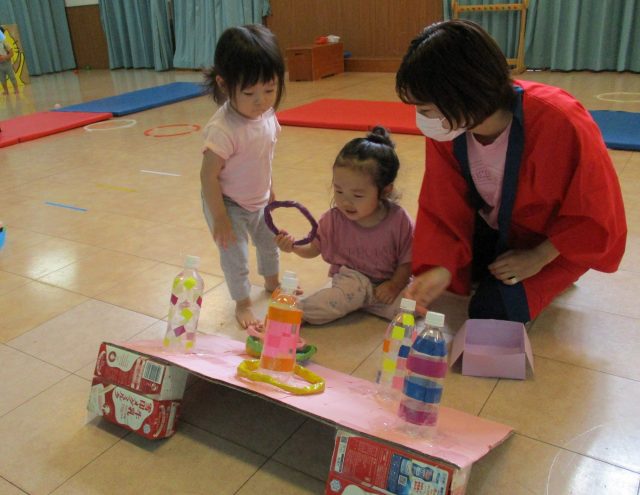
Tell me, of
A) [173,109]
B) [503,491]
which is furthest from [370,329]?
[173,109]

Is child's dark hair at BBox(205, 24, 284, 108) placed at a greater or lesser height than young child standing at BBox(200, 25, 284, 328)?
greater

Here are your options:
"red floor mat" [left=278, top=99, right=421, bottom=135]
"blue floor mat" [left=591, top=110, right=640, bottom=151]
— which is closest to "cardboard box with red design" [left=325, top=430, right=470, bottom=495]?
"blue floor mat" [left=591, top=110, right=640, bottom=151]

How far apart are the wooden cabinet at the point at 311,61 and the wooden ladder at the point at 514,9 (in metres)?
1.16

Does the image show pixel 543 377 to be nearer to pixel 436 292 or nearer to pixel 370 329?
pixel 436 292

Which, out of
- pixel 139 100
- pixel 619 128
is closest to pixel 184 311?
pixel 619 128

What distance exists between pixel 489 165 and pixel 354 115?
7.84 ft

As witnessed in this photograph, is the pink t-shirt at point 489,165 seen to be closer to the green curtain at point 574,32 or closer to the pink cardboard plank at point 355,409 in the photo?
the pink cardboard plank at point 355,409

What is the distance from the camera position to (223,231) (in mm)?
1434

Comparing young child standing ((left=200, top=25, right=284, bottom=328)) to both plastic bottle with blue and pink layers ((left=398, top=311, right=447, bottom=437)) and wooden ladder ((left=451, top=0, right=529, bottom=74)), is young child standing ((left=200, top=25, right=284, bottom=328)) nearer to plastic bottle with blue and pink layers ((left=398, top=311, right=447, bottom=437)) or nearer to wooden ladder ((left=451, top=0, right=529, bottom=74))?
plastic bottle with blue and pink layers ((left=398, top=311, right=447, bottom=437))

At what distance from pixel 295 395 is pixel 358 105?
10.4ft

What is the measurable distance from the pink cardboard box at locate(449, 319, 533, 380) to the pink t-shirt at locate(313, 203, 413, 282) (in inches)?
10.3

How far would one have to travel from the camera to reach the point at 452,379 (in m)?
1.23

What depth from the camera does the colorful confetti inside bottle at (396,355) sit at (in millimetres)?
1080

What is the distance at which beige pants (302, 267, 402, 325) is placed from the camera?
145 cm
